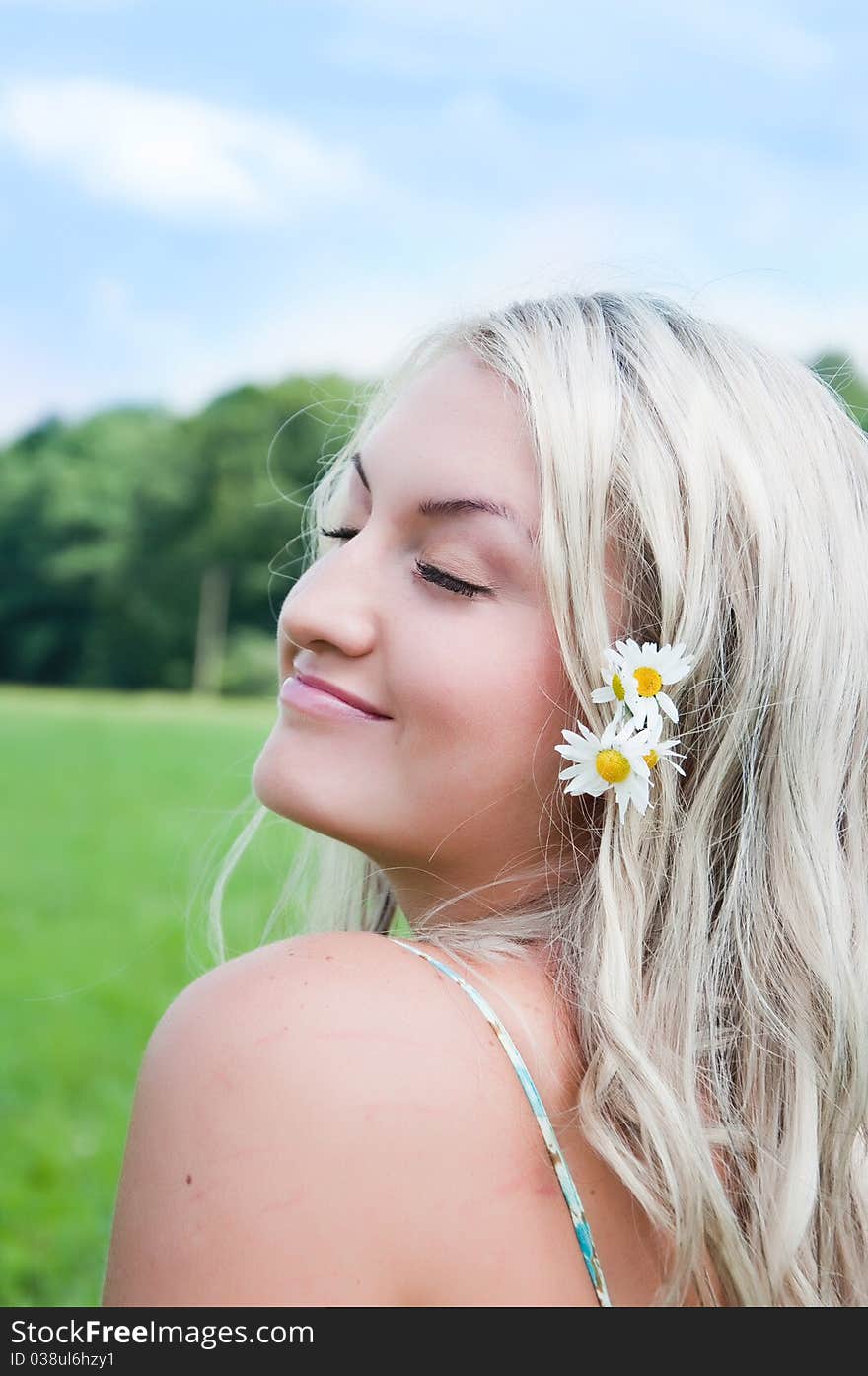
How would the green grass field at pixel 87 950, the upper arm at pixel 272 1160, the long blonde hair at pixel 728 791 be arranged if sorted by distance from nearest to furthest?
the upper arm at pixel 272 1160, the long blonde hair at pixel 728 791, the green grass field at pixel 87 950

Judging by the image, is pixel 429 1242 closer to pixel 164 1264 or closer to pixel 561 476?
pixel 164 1264

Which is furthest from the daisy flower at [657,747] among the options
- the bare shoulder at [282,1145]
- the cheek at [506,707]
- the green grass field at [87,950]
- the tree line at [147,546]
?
the tree line at [147,546]

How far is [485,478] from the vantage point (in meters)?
1.85

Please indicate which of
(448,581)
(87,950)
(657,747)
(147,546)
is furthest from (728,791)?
(147,546)

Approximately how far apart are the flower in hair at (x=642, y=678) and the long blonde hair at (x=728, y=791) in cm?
3

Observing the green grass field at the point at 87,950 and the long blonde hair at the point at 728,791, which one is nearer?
the long blonde hair at the point at 728,791

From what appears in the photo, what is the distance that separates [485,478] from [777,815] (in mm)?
600

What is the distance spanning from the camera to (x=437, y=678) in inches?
69.9

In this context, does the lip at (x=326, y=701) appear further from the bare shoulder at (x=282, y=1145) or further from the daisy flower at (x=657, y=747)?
the bare shoulder at (x=282, y=1145)

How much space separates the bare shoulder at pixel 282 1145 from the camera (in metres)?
1.37

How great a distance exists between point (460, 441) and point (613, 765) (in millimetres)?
493
